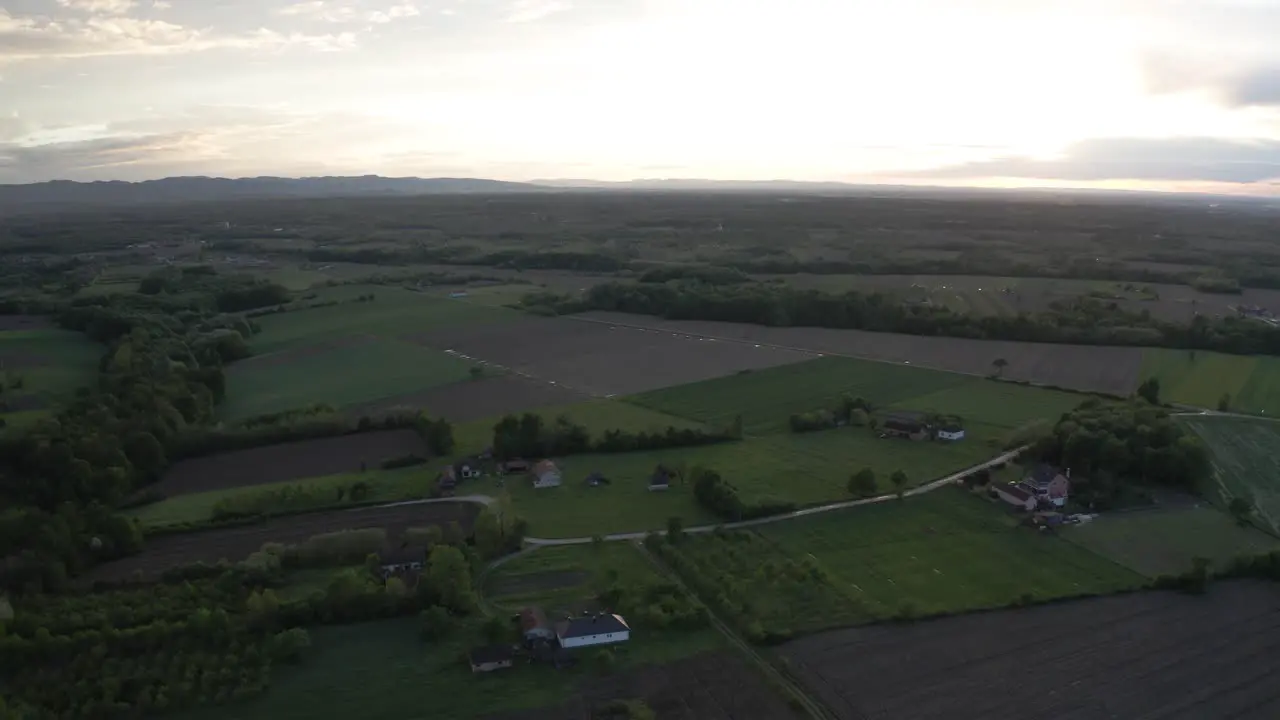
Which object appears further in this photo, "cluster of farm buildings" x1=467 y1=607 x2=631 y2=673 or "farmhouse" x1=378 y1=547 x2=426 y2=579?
"farmhouse" x1=378 y1=547 x2=426 y2=579

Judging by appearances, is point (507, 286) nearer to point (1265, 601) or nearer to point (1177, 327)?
point (1177, 327)

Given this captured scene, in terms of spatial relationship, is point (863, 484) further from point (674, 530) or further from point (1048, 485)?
point (674, 530)

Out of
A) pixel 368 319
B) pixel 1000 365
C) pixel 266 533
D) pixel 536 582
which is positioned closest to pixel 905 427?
pixel 1000 365

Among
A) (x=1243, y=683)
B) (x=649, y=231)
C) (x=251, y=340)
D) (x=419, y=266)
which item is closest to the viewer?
(x=1243, y=683)

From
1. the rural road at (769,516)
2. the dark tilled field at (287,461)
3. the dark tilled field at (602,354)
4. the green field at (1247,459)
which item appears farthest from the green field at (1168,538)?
the dark tilled field at (287,461)

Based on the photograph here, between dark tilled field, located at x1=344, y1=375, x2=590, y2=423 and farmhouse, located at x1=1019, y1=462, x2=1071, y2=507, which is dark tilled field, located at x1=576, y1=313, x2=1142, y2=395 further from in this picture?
farmhouse, located at x1=1019, y1=462, x2=1071, y2=507

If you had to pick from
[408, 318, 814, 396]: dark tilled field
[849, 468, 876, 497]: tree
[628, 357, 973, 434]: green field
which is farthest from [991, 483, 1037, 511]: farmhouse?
[408, 318, 814, 396]: dark tilled field

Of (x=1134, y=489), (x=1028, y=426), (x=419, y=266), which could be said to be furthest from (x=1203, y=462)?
(x=419, y=266)
